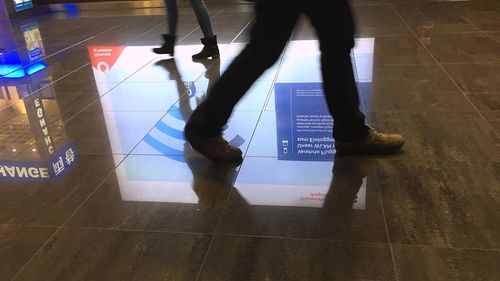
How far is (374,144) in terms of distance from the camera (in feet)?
6.94

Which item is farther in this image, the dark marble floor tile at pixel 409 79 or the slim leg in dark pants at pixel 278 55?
the dark marble floor tile at pixel 409 79

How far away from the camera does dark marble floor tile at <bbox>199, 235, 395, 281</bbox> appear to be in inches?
56.8

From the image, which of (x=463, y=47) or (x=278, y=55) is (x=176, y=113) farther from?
(x=463, y=47)

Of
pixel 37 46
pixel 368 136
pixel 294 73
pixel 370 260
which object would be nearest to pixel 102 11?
pixel 37 46

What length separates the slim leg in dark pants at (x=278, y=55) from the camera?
1.82m

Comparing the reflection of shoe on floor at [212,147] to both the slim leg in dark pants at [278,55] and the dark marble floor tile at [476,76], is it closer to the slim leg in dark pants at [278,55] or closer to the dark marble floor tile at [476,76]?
the slim leg in dark pants at [278,55]

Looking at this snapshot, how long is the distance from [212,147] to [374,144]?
0.74 m

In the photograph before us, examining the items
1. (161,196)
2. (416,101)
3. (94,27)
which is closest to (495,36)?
(416,101)

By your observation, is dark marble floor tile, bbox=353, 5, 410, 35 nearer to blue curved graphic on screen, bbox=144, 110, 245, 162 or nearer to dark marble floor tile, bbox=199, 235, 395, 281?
blue curved graphic on screen, bbox=144, 110, 245, 162

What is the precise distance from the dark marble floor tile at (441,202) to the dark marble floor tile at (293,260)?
0.15 m

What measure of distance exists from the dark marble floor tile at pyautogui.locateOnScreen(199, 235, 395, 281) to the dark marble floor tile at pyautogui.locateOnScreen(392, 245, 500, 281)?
5cm

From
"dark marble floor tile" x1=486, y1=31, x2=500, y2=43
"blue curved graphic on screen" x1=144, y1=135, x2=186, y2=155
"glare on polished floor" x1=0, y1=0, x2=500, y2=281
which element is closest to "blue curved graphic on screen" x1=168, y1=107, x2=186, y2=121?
"glare on polished floor" x1=0, y1=0, x2=500, y2=281

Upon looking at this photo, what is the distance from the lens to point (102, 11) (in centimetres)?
697

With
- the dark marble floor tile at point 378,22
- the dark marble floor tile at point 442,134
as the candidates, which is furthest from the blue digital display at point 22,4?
the dark marble floor tile at point 442,134
